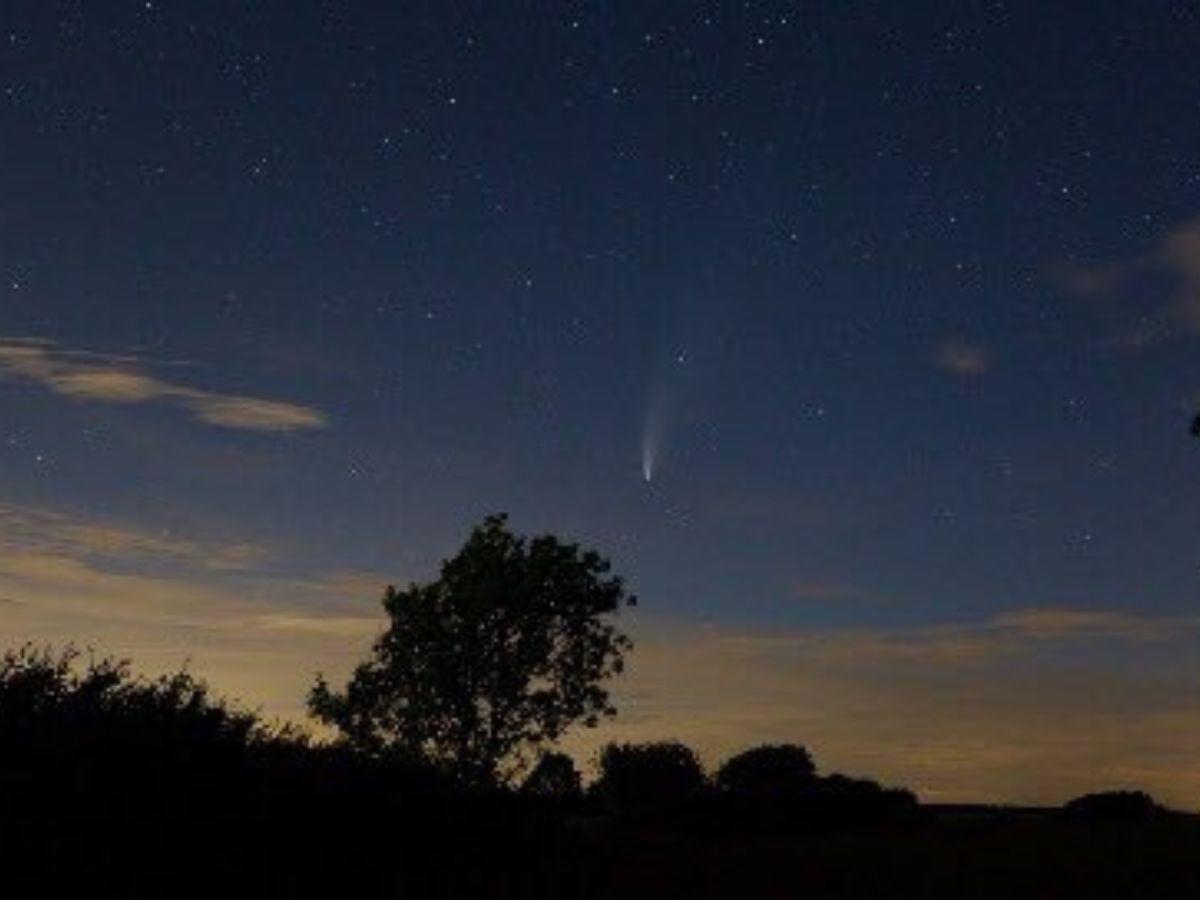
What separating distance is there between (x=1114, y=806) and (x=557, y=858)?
24.3 meters

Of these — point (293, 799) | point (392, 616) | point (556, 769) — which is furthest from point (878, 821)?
point (293, 799)

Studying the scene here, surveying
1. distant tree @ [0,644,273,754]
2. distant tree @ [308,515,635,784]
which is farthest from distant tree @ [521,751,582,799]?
distant tree @ [0,644,273,754]

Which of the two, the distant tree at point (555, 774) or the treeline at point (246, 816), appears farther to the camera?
the distant tree at point (555, 774)

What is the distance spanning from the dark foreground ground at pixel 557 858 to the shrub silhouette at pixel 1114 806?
19.6ft

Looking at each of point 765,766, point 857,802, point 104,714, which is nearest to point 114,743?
point 104,714

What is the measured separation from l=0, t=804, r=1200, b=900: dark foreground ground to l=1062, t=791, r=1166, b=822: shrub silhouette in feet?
19.6

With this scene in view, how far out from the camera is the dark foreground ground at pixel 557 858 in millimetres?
16219

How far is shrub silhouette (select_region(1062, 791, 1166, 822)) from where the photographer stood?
45188 millimetres

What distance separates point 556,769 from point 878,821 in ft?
48.1

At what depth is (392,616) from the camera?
58812 mm

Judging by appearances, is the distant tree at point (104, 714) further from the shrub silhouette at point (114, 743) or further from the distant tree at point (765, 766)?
the distant tree at point (765, 766)

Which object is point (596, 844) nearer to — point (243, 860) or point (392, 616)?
point (243, 860)

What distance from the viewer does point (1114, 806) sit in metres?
45.6

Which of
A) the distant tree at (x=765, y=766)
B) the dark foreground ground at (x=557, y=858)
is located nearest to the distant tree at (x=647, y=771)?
the distant tree at (x=765, y=766)
